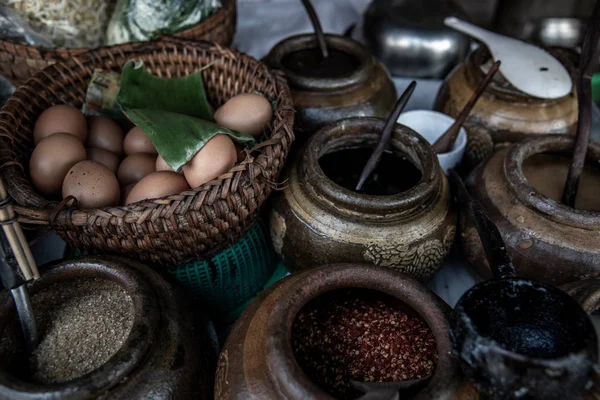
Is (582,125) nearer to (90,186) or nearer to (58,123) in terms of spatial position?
(90,186)

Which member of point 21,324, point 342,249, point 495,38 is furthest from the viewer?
point 495,38

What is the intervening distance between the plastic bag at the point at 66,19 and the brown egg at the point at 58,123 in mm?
598

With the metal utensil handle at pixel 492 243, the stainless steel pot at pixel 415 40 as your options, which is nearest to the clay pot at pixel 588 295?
the metal utensil handle at pixel 492 243

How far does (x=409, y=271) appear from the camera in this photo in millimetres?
1357

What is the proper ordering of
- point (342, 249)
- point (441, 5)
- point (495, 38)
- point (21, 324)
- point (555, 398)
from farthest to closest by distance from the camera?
point (441, 5) → point (495, 38) → point (342, 249) → point (21, 324) → point (555, 398)

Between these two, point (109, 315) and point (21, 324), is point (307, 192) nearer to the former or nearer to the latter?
point (109, 315)

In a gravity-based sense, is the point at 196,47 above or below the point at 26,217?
above

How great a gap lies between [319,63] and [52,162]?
41.0 inches

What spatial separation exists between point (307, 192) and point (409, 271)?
372mm

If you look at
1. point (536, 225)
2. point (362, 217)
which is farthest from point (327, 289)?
point (536, 225)

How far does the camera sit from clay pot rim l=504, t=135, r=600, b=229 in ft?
4.05

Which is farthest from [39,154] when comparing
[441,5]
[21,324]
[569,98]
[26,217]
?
[441,5]

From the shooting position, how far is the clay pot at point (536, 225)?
4.09 ft

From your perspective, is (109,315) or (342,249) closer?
(109,315)
